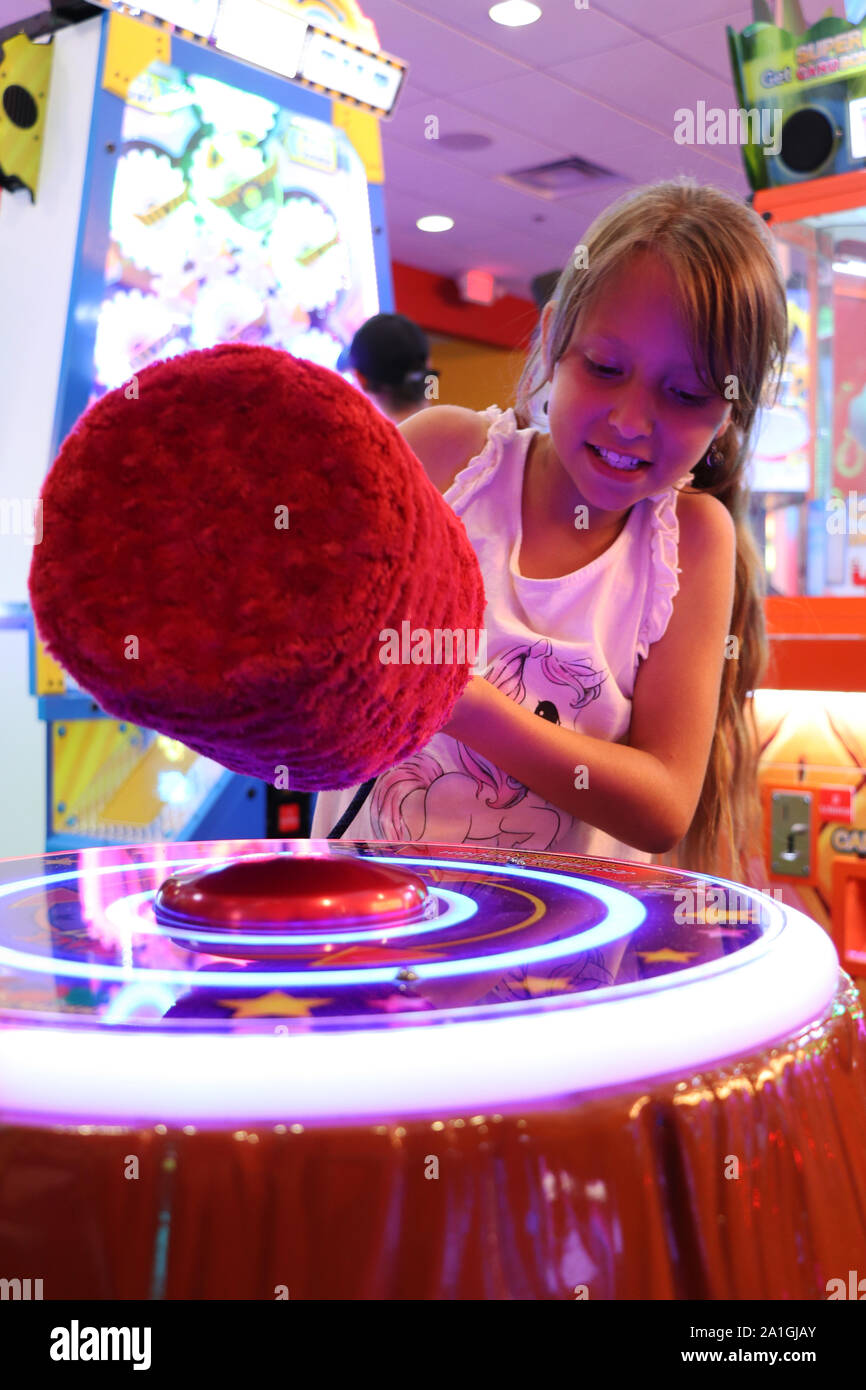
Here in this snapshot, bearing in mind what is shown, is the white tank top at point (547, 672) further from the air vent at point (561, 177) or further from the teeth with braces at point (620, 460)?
the air vent at point (561, 177)

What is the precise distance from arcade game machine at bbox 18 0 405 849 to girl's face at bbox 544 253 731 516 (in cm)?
134

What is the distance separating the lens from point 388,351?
2.71 meters

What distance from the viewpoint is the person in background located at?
2707 millimetres

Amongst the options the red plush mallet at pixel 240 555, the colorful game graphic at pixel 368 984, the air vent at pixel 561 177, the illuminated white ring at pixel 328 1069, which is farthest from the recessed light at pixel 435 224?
the illuminated white ring at pixel 328 1069

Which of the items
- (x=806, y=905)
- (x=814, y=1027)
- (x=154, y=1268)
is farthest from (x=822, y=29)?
(x=154, y=1268)

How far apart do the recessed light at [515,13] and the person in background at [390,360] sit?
6.83 ft

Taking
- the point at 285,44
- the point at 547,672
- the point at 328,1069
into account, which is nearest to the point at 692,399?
the point at 547,672

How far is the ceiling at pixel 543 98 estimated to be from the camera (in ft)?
14.3

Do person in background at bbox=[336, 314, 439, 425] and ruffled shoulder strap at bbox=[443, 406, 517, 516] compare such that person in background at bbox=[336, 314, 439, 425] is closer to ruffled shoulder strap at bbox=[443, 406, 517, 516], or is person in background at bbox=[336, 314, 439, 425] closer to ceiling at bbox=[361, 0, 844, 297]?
ruffled shoulder strap at bbox=[443, 406, 517, 516]

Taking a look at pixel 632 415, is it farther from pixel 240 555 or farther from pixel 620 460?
pixel 240 555

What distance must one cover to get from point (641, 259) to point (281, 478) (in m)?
0.64

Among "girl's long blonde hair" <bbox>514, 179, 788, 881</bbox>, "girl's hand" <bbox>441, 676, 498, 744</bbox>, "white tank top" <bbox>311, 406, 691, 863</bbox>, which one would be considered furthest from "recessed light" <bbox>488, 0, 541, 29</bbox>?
"girl's hand" <bbox>441, 676, 498, 744</bbox>

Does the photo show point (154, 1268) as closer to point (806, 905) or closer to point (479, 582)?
point (479, 582)

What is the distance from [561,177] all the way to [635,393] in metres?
5.46
